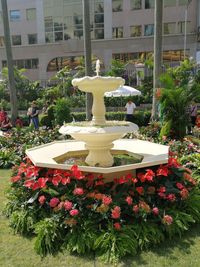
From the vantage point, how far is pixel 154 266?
152 inches

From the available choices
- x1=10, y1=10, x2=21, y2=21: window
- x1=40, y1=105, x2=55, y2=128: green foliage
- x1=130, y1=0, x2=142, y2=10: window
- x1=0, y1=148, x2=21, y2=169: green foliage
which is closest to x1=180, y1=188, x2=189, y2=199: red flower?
x1=0, y1=148, x2=21, y2=169: green foliage

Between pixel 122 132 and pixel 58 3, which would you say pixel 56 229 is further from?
pixel 58 3

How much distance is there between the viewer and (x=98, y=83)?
200 inches

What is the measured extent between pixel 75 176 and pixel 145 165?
4.09 ft

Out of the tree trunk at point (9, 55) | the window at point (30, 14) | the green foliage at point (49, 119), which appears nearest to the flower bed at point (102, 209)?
the green foliage at point (49, 119)

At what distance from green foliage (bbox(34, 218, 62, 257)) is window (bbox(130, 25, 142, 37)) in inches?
1316

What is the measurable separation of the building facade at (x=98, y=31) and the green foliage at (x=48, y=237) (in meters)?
29.8

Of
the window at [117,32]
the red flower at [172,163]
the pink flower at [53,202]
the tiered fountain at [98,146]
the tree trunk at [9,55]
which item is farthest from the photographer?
the window at [117,32]

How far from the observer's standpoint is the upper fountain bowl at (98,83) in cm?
504

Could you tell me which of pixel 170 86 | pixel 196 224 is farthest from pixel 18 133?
pixel 196 224

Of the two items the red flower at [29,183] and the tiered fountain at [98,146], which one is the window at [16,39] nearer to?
the tiered fountain at [98,146]

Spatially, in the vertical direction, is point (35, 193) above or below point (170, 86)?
below

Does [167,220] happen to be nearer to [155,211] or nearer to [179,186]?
[155,211]

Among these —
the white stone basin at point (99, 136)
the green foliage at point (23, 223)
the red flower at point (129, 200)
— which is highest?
the white stone basin at point (99, 136)
